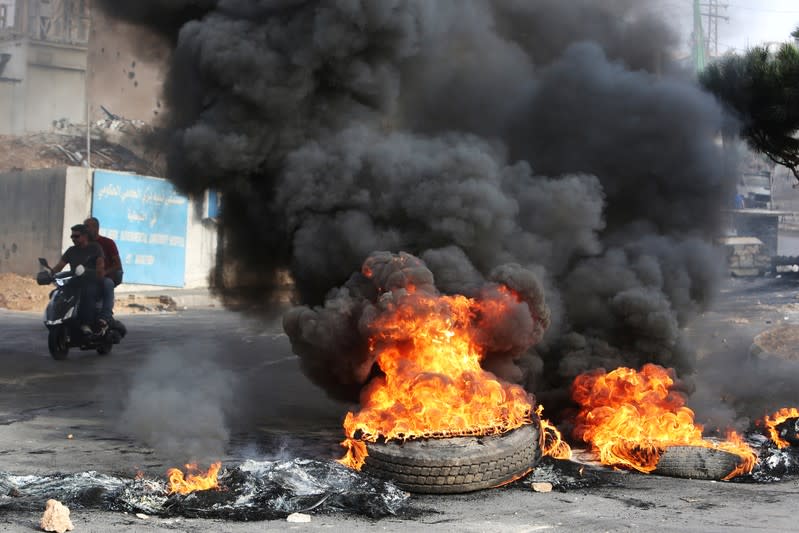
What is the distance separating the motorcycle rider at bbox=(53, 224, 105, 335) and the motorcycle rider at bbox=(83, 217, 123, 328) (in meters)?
0.11

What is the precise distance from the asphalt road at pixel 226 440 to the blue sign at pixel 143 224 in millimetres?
9575

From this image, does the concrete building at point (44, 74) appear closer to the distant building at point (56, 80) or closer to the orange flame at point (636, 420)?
the distant building at point (56, 80)

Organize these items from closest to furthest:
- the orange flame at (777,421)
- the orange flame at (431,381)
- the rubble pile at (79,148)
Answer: the orange flame at (431,381)
the orange flame at (777,421)
the rubble pile at (79,148)

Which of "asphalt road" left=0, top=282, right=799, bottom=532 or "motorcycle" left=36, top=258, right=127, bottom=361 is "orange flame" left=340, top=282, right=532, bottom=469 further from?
"motorcycle" left=36, top=258, right=127, bottom=361

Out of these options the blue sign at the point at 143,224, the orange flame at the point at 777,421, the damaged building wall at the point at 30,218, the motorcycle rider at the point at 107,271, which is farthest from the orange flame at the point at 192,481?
the damaged building wall at the point at 30,218

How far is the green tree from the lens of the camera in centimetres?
1208

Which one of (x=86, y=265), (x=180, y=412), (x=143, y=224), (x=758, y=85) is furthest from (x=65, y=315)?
(x=143, y=224)

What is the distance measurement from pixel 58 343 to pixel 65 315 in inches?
16.9

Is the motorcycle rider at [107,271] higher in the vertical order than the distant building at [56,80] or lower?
lower

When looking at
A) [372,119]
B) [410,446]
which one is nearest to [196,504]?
[410,446]

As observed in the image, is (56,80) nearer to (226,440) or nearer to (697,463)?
(226,440)

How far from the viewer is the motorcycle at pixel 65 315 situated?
1132cm

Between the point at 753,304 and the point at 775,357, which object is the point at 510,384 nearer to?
the point at 775,357

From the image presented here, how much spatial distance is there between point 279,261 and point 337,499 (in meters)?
3.65
